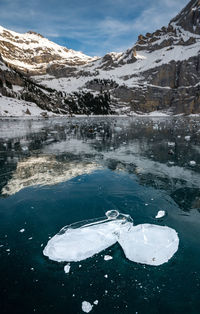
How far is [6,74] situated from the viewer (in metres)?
127

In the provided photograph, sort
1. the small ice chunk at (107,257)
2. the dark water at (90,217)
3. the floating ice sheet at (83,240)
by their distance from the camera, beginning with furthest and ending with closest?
the floating ice sheet at (83,240) < the small ice chunk at (107,257) < the dark water at (90,217)

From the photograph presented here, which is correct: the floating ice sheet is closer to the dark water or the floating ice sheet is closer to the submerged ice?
the submerged ice

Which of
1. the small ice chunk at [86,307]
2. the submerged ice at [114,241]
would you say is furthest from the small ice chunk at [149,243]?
the small ice chunk at [86,307]

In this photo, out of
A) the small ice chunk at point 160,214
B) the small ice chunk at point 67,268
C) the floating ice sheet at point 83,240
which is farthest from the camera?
the small ice chunk at point 160,214

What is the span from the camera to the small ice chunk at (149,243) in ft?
13.5

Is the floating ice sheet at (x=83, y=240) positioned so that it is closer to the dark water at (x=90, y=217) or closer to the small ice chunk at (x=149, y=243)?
the dark water at (x=90, y=217)

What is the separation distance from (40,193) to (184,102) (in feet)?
695

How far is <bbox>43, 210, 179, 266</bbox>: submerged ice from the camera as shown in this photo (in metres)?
4.16

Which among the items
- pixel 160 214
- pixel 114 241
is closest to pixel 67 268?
pixel 114 241

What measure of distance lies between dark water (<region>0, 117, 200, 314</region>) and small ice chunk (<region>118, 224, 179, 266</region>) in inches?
6.6

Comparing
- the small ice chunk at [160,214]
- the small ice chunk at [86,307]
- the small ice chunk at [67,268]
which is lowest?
the small ice chunk at [86,307]

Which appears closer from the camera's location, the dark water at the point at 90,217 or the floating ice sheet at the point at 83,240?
the dark water at the point at 90,217

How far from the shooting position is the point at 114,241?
4.70 m

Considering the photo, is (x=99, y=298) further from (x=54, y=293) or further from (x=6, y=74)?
(x=6, y=74)
